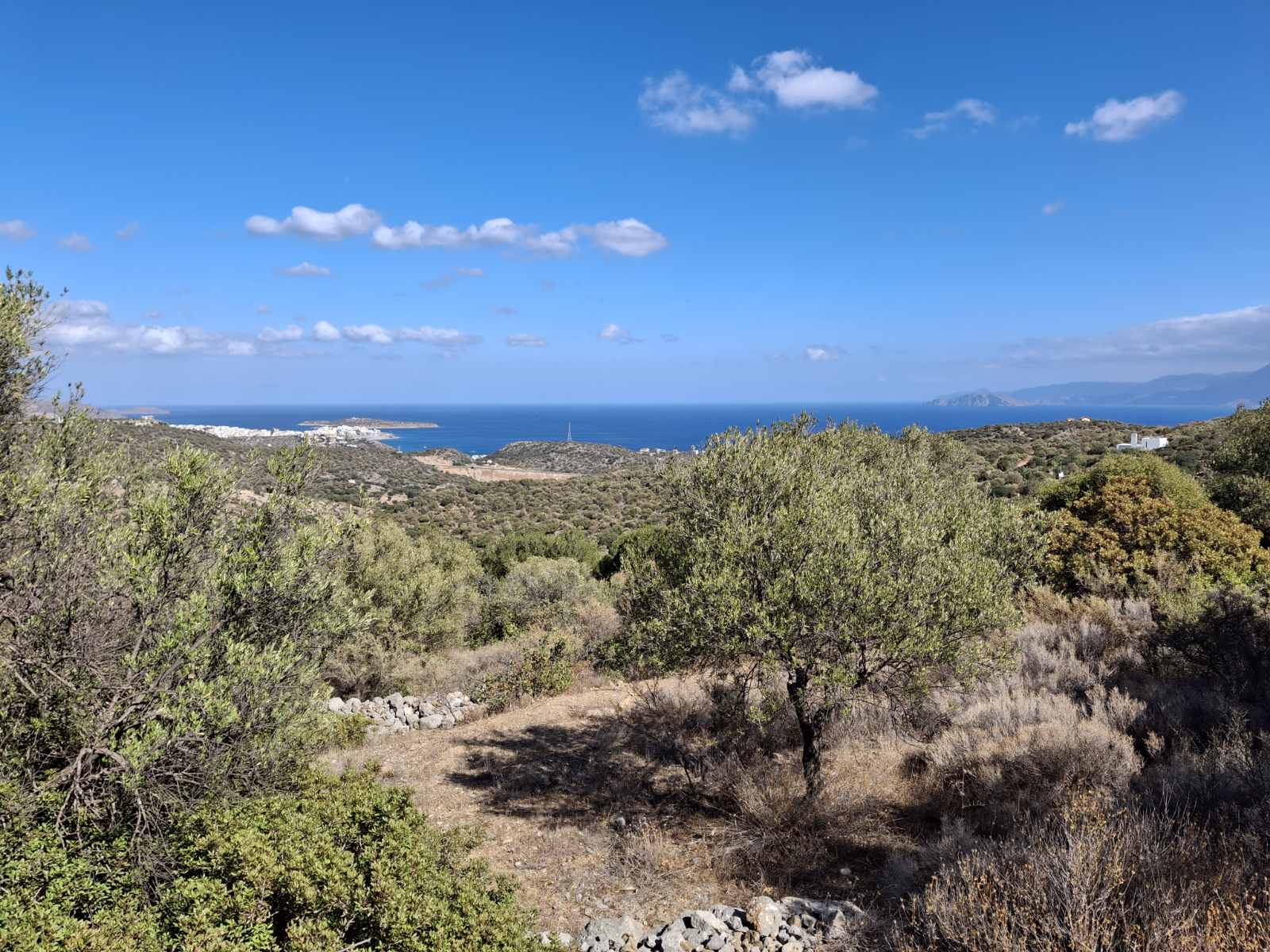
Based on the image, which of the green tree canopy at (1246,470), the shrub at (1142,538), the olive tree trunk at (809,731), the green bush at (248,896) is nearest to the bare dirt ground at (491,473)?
the green tree canopy at (1246,470)

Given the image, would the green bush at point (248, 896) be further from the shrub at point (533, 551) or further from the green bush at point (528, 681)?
the shrub at point (533, 551)

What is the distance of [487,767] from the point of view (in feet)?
37.6

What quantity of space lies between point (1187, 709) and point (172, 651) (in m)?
12.4

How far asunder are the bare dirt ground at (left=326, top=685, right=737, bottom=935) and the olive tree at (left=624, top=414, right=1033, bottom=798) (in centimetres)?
219

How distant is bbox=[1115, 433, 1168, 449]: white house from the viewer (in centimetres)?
3672

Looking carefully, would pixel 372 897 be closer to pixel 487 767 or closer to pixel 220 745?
pixel 220 745

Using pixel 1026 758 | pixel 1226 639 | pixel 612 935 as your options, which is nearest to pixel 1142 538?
pixel 1226 639

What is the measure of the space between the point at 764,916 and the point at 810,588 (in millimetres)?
3378

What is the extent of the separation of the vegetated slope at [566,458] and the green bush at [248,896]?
222 feet

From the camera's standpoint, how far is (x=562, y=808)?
9781 mm

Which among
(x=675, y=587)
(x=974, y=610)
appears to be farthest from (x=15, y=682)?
(x=974, y=610)

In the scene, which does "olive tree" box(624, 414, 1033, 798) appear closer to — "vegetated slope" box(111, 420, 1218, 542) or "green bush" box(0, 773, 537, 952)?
"green bush" box(0, 773, 537, 952)

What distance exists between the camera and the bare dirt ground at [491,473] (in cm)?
6881

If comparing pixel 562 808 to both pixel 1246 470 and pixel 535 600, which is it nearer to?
pixel 535 600
